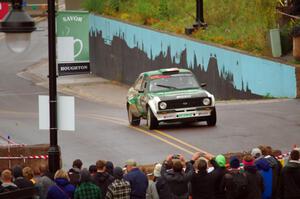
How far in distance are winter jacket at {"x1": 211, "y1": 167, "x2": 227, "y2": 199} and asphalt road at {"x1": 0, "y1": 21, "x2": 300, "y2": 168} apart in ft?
25.5

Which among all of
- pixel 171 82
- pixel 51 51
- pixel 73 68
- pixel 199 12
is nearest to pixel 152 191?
pixel 51 51

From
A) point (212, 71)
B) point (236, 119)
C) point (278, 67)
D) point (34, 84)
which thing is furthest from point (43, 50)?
point (236, 119)

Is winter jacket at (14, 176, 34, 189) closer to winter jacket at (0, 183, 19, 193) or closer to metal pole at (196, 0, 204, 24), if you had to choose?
winter jacket at (0, 183, 19, 193)

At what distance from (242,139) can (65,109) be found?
10.6 metres

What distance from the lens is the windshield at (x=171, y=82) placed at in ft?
99.3

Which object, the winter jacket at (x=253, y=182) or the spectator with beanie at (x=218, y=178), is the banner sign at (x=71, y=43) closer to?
the spectator with beanie at (x=218, y=178)

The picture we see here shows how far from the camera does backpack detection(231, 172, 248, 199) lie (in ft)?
51.7

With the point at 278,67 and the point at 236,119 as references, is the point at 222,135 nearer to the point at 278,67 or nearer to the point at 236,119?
the point at 236,119

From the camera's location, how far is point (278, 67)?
1478 inches

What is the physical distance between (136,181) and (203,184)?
1.11m

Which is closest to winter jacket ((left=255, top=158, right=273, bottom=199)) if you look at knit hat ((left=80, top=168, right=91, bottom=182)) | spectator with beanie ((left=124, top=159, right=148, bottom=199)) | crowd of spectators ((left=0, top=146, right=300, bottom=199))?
crowd of spectators ((left=0, top=146, right=300, bottom=199))

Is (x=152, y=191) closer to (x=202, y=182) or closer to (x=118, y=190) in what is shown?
(x=118, y=190)

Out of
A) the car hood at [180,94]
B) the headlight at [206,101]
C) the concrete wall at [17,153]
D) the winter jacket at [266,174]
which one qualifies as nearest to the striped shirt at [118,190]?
the winter jacket at [266,174]

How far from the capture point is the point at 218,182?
634 inches
